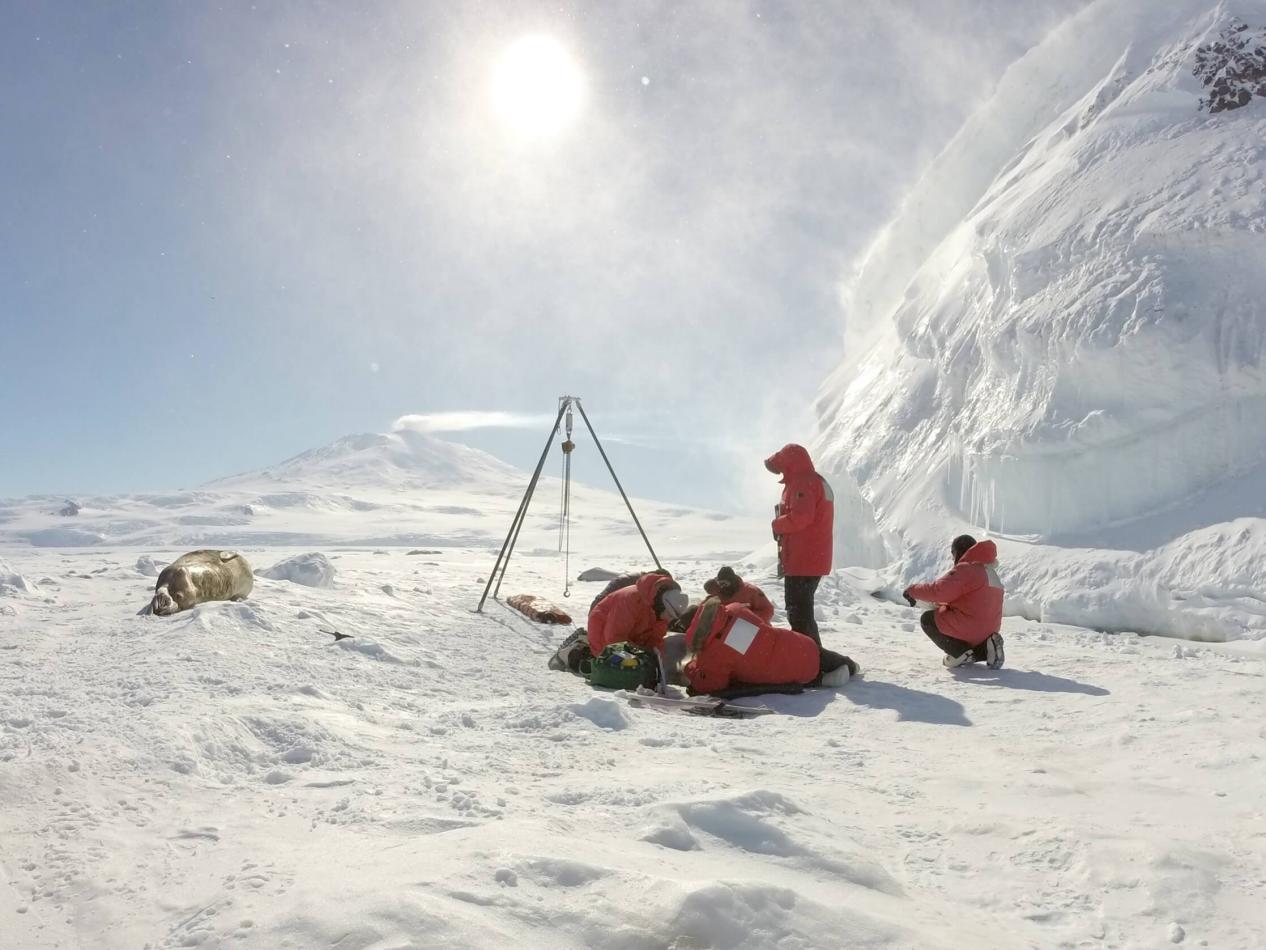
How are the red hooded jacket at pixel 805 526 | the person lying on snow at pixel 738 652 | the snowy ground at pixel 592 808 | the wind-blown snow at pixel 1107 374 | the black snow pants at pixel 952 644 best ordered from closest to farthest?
the snowy ground at pixel 592 808
the person lying on snow at pixel 738 652
the black snow pants at pixel 952 644
the red hooded jacket at pixel 805 526
the wind-blown snow at pixel 1107 374

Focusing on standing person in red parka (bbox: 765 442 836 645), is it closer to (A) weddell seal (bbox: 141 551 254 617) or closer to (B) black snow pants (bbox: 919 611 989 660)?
(B) black snow pants (bbox: 919 611 989 660)

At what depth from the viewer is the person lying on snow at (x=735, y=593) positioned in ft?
18.8

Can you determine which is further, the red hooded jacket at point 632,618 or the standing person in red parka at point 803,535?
the standing person in red parka at point 803,535

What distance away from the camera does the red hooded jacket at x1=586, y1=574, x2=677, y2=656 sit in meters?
6.15

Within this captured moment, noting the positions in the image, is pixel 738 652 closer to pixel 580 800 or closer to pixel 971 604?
pixel 971 604


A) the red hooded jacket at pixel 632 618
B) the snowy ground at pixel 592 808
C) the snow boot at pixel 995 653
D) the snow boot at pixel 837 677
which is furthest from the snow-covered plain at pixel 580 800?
the red hooded jacket at pixel 632 618

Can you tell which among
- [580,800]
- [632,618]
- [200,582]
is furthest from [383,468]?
[580,800]

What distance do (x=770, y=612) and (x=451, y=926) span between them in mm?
4503

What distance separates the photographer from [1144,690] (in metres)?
5.12

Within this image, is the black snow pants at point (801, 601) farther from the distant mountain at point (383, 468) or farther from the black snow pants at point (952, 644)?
the distant mountain at point (383, 468)

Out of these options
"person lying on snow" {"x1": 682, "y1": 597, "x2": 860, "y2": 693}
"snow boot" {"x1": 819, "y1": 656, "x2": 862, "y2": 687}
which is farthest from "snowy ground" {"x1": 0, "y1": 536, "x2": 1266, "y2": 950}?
"person lying on snow" {"x1": 682, "y1": 597, "x2": 860, "y2": 693}

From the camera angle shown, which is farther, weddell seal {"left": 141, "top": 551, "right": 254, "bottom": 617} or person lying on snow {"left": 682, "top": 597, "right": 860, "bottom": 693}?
weddell seal {"left": 141, "top": 551, "right": 254, "bottom": 617}

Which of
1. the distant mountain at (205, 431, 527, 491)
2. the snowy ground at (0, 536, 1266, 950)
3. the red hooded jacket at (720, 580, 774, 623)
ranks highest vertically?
the distant mountain at (205, 431, 527, 491)

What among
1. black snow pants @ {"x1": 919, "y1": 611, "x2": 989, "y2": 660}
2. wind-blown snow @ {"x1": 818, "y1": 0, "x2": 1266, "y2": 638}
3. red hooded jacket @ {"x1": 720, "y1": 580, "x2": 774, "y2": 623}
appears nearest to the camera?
red hooded jacket @ {"x1": 720, "y1": 580, "x2": 774, "y2": 623}
